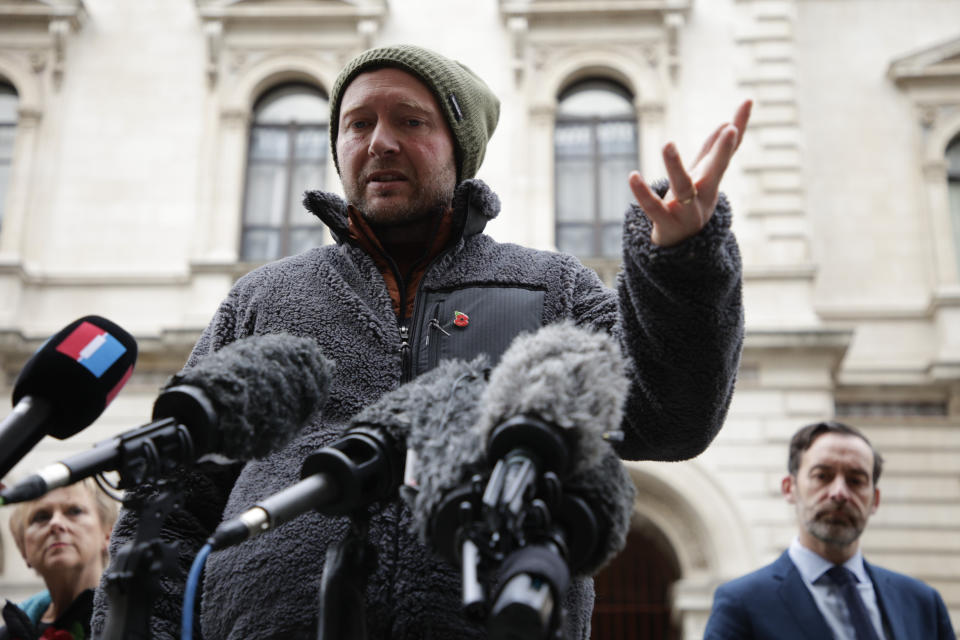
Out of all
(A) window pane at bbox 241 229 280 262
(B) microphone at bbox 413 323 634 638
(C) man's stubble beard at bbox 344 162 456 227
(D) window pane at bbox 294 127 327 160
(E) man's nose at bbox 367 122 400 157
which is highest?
(D) window pane at bbox 294 127 327 160

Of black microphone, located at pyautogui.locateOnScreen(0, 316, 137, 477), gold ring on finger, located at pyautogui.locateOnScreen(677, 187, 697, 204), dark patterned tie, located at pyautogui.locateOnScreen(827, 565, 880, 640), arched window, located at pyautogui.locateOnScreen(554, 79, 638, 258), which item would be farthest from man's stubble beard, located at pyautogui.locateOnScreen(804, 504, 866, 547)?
arched window, located at pyautogui.locateOnScreen(554, 79, 638, 258)

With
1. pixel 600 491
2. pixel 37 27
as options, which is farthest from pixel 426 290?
pixel 37 27

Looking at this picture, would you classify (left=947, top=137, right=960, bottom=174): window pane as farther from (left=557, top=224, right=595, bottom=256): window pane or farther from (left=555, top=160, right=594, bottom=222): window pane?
(left=557, top=224, right=595, bottom=256): window pane

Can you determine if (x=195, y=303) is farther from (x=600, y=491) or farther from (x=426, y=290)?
(x=600, y=491)

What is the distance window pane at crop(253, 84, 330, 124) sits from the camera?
13312 mm

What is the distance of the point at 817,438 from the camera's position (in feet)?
14.5

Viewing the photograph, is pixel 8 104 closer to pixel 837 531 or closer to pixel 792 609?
pixel 837 531

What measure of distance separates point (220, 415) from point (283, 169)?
11.9m

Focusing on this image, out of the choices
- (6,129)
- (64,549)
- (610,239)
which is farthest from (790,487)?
(6,129)

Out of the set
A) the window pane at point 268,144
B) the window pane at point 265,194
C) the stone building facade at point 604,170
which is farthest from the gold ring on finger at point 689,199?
the window pane at point 268,144

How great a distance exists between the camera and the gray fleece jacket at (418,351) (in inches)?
68.9

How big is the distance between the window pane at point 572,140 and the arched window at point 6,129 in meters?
6.40

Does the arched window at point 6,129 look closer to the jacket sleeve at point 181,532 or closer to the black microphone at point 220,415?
the jacket sleeve at point 181,532

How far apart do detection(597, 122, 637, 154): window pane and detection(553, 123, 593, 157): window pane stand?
0.14m
